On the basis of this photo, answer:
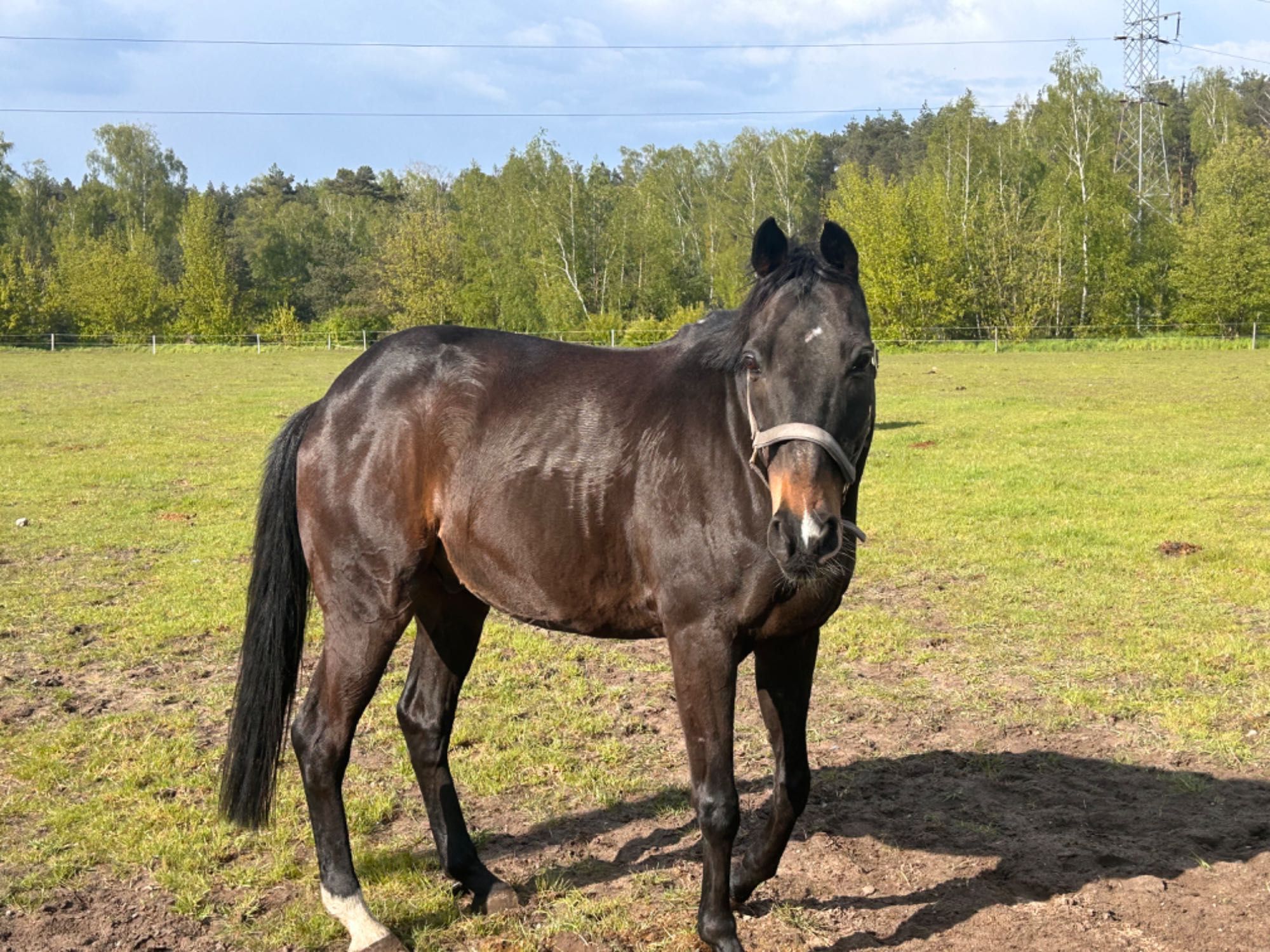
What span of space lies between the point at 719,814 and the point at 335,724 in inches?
57.4

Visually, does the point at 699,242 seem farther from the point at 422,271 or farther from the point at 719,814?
the point at 719,814

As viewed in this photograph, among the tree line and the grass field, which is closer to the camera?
the grass field

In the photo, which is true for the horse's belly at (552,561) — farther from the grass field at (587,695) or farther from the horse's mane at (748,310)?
the grass field at (587,695)

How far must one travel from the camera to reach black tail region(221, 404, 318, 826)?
393 centimetres

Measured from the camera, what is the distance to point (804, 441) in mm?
2814

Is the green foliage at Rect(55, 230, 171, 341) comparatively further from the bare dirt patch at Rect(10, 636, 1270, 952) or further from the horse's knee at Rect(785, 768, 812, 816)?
→ the horse's knee at Rect(785, 768, 812, 816)

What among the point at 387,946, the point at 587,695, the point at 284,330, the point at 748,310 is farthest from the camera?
the point at 284,330

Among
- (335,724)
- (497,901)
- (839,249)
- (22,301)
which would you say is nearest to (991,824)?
(497,901)

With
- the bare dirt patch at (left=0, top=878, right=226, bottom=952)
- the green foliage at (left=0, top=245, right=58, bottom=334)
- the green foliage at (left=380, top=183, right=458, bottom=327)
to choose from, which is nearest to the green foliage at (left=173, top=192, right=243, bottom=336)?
the green foliage at (left=0, top=245, right=58, bottom=334)

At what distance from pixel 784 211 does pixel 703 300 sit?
22.2 ft

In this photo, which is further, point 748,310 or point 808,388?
point 748,310

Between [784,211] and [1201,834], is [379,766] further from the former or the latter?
[784,211]

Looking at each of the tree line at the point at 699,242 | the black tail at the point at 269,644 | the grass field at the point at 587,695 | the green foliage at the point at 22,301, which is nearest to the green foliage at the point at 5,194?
the tree line at the point at 699,242

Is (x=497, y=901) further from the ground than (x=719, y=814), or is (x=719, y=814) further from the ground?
(x=719, y=814)
